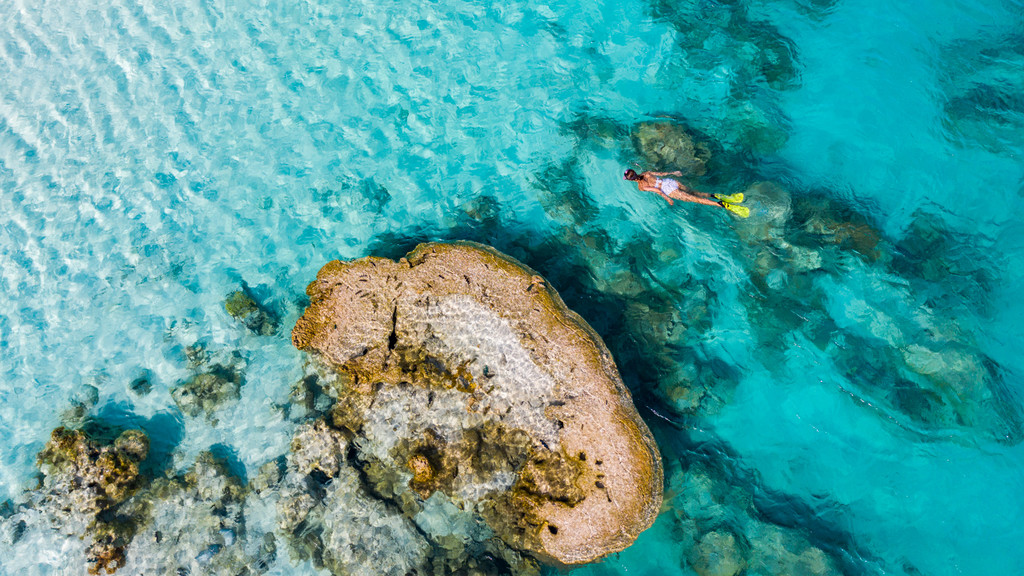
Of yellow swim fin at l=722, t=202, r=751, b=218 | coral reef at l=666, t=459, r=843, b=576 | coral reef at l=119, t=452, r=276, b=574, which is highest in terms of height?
Answer: yellow swim fin at l=722, t=202, r=751, b=218

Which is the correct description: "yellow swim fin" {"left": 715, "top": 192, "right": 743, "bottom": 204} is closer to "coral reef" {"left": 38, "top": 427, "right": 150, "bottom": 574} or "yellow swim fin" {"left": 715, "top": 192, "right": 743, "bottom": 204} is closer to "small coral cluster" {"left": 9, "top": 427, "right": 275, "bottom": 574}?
"small coral cluster" {"left": 9, "top": 427, "right": 275, "bottom": 574}

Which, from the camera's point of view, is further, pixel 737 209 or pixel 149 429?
pixel 737 209

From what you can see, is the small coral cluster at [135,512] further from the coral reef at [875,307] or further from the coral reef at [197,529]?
the coral reef at [875,307]

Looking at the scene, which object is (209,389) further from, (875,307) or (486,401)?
(875,307)

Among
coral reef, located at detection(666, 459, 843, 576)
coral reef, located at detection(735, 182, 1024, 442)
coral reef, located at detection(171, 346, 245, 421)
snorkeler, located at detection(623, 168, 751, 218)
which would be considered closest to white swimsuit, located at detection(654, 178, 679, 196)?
snorkeler, located at detection(623, 168, 751, 218)

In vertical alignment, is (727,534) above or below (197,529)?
above

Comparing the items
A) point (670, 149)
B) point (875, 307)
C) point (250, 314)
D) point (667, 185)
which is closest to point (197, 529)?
point (250, 314)

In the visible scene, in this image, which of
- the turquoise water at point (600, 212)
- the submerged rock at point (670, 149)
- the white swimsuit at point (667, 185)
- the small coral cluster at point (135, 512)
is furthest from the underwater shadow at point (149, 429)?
the submerged rock at point (670, 149)
